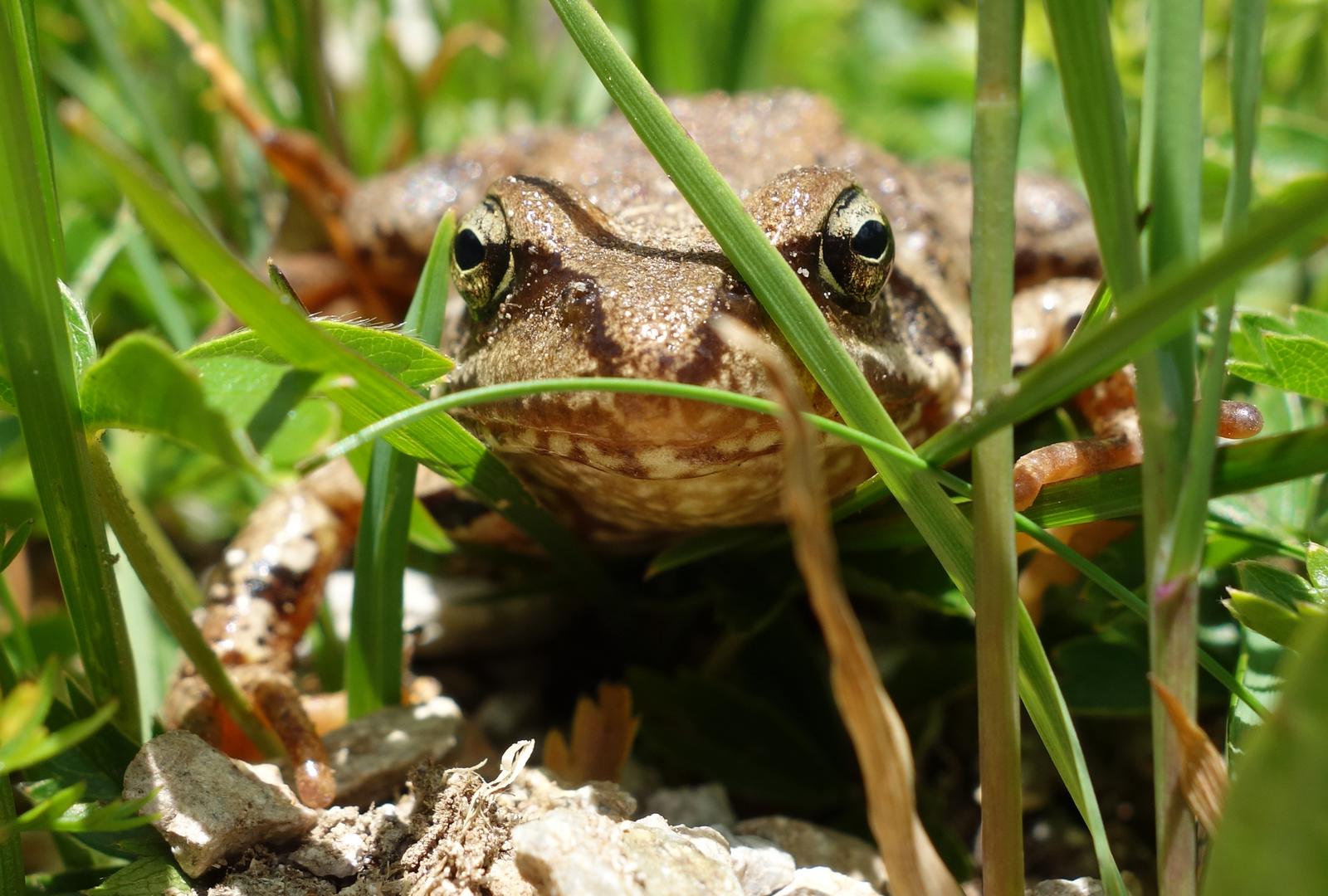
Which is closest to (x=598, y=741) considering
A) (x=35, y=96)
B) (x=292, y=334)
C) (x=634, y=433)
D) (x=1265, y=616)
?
(x=634, y=433)

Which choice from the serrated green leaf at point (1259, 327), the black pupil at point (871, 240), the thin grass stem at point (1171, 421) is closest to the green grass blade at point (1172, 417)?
the thin grass stem at point (1171, 421)

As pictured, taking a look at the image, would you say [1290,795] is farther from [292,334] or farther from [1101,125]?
[292,334]

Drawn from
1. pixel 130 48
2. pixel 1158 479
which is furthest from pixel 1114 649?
pixel 130 48

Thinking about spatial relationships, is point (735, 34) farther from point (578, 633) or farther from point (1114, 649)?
point (1114, 649)

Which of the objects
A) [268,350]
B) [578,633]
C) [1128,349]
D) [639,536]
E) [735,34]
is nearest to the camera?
[1128,349]

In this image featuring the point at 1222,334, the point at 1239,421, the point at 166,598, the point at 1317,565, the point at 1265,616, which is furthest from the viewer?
the point at 1239,421

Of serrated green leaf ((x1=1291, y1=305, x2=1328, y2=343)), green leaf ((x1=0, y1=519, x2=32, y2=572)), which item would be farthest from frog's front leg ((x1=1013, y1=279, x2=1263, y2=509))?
green leaf ((x1=0, y1=519, x2=32, y2=572))

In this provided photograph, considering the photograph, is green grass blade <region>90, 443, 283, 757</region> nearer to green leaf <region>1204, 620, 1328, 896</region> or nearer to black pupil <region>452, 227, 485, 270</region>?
black pupil <region>452, 227, 485, 270</region>

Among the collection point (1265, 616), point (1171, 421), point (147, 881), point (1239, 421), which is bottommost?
point (147, 881)
